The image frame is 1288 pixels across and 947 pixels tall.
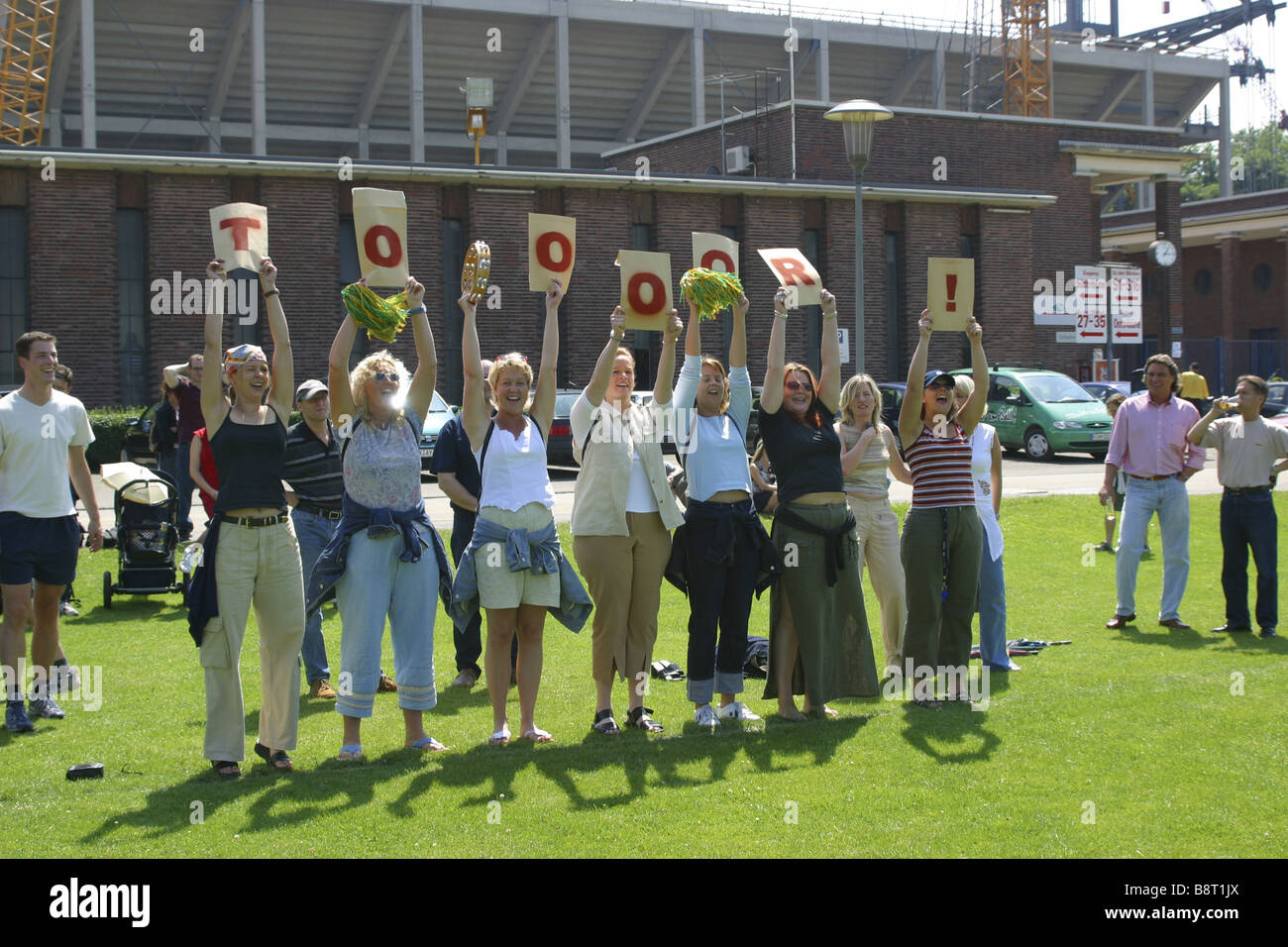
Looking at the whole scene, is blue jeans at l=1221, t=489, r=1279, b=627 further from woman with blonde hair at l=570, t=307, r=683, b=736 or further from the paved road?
the paved road

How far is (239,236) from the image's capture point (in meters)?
6.98

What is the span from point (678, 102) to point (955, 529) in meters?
53.6

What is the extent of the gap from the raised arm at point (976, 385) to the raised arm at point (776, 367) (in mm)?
1213

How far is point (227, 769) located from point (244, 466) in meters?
1.58

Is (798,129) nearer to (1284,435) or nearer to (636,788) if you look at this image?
(1284,435)

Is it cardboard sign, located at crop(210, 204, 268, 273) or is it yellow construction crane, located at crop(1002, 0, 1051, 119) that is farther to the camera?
yellow construction crane, located at crop(1002, 0, 1051, 119)

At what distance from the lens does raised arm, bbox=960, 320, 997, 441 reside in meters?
8.48

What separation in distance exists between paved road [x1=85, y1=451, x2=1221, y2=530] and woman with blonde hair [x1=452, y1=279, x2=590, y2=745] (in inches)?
355

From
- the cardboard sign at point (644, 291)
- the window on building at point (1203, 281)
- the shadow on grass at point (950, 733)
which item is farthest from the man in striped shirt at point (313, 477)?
the window on building at point (1203, 281)

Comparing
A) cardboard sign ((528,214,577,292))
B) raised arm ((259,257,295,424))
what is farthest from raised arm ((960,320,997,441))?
raised arm ((259,257,295,424))

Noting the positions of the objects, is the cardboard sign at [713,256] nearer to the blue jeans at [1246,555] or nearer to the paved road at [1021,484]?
the blue jeans at [1246,555]

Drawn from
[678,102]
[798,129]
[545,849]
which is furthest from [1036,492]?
[678,102]

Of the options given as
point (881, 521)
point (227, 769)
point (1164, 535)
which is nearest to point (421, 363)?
point (227, 769)

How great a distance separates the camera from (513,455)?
296 inches
